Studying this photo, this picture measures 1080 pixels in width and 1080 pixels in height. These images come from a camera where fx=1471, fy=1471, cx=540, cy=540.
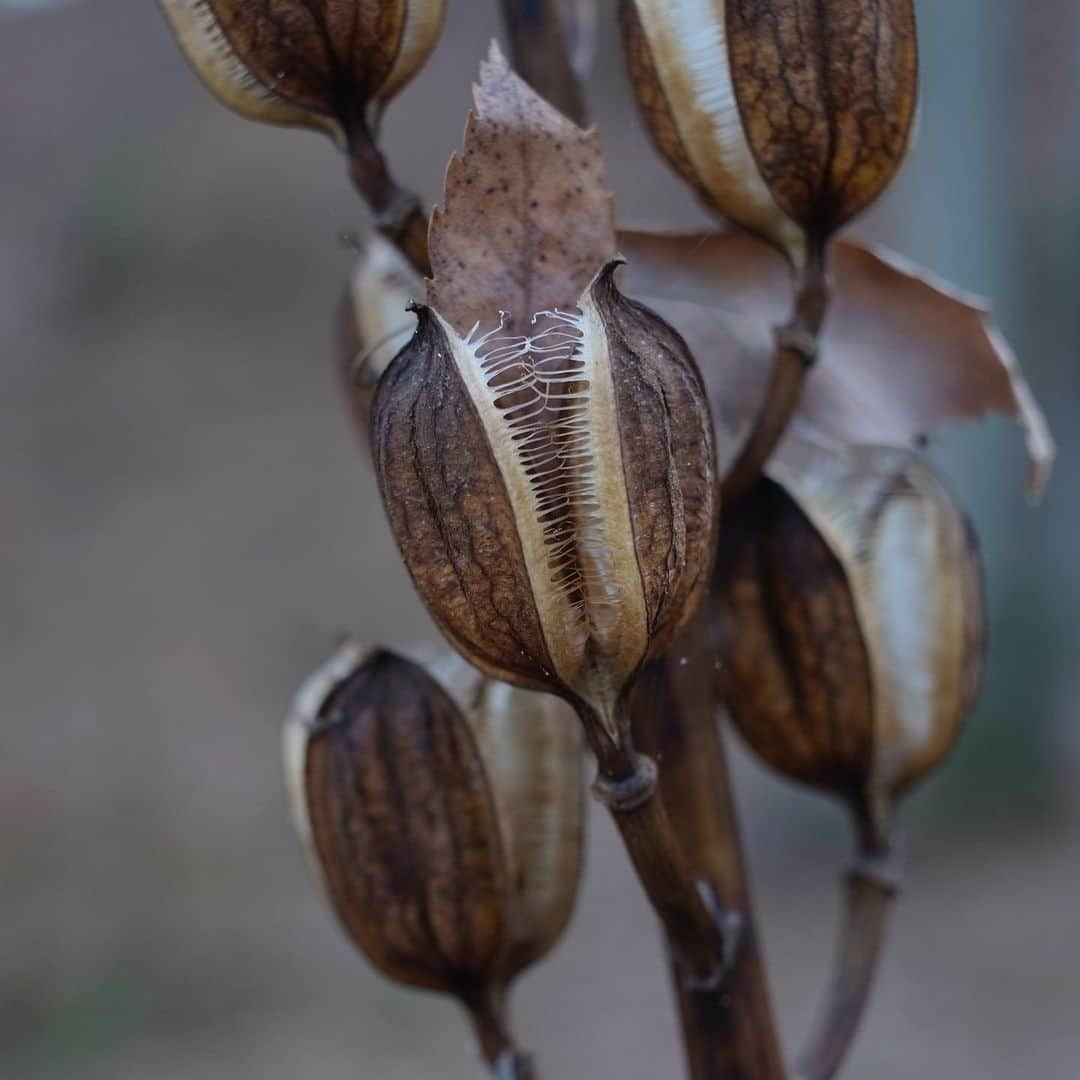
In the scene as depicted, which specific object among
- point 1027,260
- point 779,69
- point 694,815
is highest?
point 779,69

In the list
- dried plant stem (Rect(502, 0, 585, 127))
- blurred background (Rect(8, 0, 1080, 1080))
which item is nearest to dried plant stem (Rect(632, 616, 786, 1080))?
dried plant stem (Rect(502, 0, 585, 127))

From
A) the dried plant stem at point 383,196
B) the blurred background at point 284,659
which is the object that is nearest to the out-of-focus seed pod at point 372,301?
the dried plant stem at point 383,196

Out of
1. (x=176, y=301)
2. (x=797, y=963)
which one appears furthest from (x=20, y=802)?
(x=176, y=301)

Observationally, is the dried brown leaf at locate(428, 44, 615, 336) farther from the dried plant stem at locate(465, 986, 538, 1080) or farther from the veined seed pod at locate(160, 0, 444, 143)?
the dried plant stem at locate(465, 986, 538, 1080)

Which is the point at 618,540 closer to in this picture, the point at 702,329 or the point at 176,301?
the point at 702,329

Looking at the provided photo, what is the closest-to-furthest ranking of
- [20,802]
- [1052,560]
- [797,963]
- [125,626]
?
[797,963], [1052,560], [20,802], [125,626]

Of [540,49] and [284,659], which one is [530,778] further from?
[284,659]
